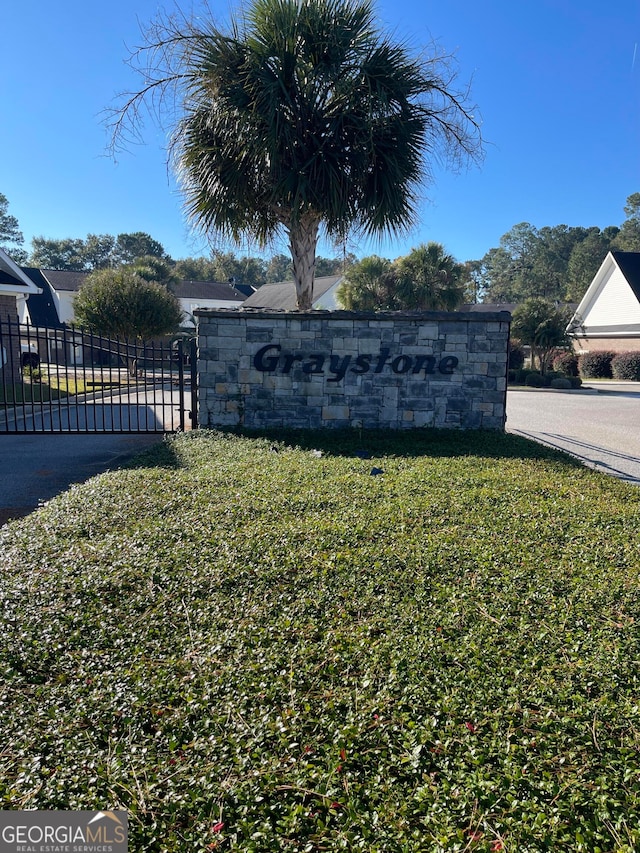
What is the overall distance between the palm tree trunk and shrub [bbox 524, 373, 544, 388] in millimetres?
17086

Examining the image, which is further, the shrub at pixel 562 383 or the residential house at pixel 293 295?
the residential house at pixel 293 295

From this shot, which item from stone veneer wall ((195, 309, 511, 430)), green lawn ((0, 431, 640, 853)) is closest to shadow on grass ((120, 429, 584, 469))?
stone veneer wall ((195, 309, 511, 430))

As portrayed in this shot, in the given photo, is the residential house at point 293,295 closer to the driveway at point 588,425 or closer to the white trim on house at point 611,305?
the white trim on house at point 611,305

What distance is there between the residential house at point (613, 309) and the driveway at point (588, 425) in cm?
1127

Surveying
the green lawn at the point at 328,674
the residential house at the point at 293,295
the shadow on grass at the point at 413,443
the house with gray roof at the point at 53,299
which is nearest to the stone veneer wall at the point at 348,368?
the shadow on grass at the point at 413,443

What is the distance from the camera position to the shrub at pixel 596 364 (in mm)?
30422

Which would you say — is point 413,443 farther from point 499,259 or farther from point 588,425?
point 499,259

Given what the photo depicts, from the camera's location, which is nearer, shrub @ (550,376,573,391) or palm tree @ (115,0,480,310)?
palm tree @ (115,0,480,310)

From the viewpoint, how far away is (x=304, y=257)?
11391 mm

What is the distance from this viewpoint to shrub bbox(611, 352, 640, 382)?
2858 cm

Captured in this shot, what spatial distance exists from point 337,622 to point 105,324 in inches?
919

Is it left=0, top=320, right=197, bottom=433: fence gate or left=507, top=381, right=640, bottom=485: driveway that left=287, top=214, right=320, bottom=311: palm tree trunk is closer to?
left=0, top=320, right=197, bottom=433: fence gate

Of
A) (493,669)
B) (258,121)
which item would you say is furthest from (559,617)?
(258,121)

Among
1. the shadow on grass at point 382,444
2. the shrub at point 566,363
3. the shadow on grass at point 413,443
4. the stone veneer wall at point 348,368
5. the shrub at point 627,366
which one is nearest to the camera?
the shadow on grass at point 382,444
